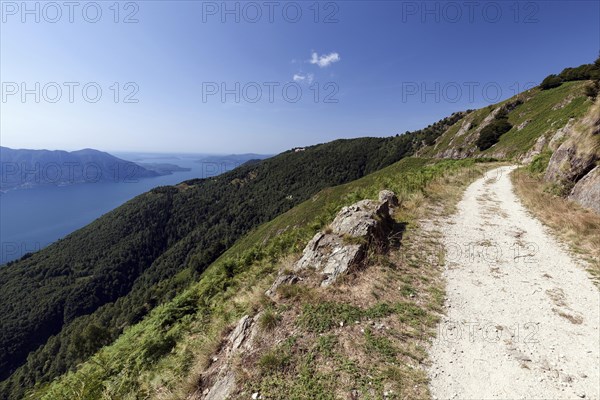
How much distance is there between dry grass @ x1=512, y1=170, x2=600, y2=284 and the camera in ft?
28.0

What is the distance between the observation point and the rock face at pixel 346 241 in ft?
27.1

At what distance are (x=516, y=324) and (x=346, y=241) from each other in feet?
15.8

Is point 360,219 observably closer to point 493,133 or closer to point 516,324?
point 516,324

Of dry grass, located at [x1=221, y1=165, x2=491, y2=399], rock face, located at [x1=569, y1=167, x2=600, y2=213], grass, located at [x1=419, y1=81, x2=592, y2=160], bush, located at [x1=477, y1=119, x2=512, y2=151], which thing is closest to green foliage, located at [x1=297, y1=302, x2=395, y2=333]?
dry grass, located at [x1=221, y1=165, x2=491, y2=399]

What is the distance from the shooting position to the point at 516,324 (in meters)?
5.83

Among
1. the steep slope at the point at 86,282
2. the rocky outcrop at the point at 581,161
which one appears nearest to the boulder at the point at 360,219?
the rocky outcrop at the point at 581,161

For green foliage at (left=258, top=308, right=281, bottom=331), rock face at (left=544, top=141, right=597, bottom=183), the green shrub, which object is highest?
rock face at (left=544, top=141, right=597, bottom=183)

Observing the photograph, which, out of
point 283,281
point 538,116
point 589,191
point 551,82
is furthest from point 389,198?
point 551,82

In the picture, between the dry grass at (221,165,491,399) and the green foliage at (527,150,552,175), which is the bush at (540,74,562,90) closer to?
the green foliage at (527,150,552,175)

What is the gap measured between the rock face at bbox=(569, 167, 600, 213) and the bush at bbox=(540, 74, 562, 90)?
8616 cm

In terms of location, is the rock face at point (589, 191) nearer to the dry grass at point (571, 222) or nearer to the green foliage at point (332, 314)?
the dry grass at point (571, 222)

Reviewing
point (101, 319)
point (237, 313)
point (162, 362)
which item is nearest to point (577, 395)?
point (237, 313)

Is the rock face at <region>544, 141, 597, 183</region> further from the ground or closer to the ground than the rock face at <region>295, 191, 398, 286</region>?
further from the ground

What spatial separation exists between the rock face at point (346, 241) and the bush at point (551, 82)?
9541cm
